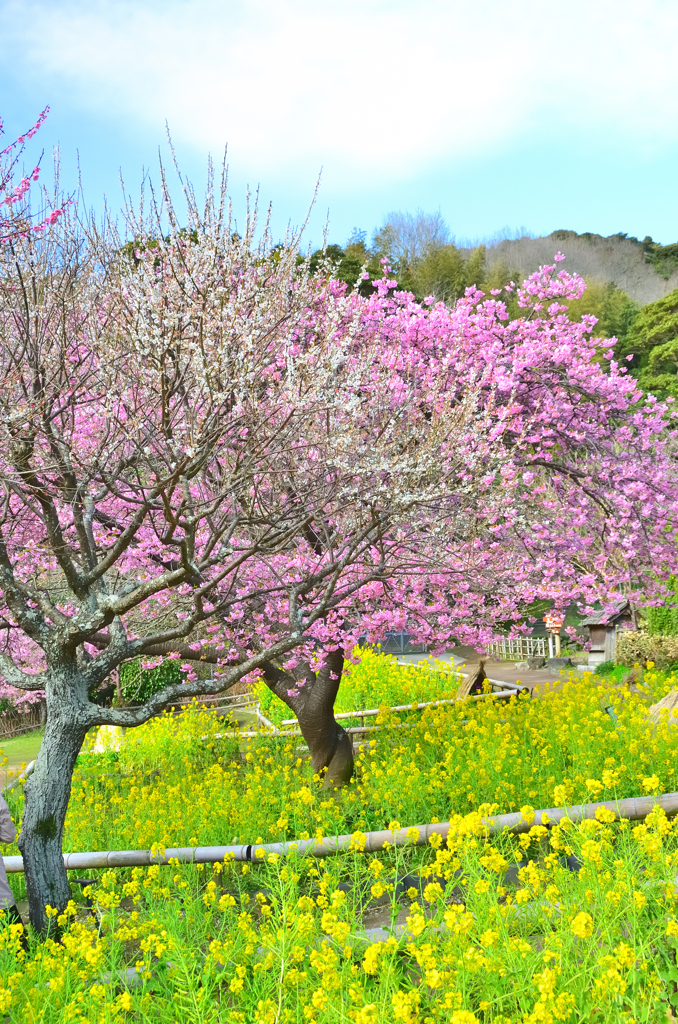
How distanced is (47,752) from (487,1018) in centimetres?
373

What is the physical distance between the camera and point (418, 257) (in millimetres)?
45375

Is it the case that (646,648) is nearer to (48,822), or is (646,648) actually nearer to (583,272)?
(48,822)

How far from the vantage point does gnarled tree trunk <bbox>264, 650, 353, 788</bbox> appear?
835 cm

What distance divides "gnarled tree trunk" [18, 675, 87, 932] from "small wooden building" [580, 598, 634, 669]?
16.0 meters

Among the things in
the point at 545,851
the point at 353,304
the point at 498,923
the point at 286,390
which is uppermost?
the point at 353,304

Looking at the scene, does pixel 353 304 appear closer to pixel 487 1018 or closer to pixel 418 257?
pixel 487 1018

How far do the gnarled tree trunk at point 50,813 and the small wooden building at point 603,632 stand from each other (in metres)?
16.0

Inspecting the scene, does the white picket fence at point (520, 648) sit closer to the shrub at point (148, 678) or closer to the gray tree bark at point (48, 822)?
the shrub at point (148, 678)

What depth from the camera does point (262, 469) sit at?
5.89 m

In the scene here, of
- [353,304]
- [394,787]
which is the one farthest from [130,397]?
[394,787]

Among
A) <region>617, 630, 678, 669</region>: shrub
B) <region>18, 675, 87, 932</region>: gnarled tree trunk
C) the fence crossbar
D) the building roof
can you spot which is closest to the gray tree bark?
<region>18, 675, 87, 932</region>: gnarled tree trunk

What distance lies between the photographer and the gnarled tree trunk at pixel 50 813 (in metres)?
5.45

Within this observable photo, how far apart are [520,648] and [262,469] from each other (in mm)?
23496

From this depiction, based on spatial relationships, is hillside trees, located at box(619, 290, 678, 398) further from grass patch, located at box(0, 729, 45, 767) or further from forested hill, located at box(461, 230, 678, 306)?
grass patch, located at box(0, 729, 45, 767)
